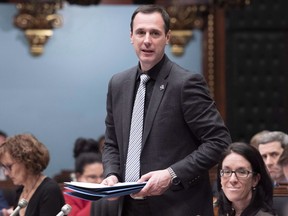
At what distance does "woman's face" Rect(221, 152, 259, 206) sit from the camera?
3838 millimetres

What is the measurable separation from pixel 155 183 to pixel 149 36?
589 mm

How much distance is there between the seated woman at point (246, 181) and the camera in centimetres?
384

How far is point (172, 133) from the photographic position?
12.1 feet

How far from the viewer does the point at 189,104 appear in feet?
12.0

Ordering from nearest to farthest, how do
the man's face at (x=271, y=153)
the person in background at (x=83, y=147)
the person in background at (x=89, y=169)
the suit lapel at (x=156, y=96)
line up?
the suit lapel at (x=156, y=96) < the man's face at (x=271, y=153) < the person in background at (x=89, y=169) < the person in background at (x=83, y=147)

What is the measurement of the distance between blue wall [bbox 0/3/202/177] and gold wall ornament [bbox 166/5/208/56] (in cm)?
10

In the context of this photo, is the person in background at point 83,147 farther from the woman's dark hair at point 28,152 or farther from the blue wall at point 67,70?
the blue wall at point 67,70

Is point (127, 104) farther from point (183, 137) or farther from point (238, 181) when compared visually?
point (238, 181)

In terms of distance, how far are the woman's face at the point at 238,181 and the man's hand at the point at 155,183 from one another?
371 millimetres

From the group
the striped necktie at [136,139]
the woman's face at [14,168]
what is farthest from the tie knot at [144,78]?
the woman's face at [14,168]

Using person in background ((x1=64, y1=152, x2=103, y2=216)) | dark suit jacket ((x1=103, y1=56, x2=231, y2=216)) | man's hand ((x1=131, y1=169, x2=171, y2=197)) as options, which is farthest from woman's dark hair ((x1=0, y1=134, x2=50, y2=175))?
man's hand ((x1=131, y1=169, x2=171, y2=197))

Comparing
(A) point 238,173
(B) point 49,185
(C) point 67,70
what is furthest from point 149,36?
(C) point 67,70

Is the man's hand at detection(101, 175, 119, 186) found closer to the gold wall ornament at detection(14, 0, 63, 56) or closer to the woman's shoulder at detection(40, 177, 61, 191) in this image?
the woman's shoulder at detection(40, 177, 61, 191)

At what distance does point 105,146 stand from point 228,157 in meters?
0.52
